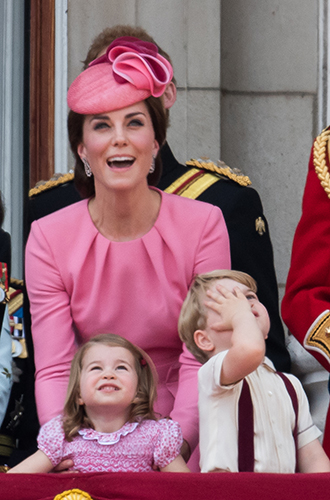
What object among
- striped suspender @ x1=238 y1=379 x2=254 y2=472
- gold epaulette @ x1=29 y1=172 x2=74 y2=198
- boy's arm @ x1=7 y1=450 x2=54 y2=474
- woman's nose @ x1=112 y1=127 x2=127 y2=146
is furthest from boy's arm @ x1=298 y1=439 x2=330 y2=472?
gold epaulette @ x1=29 y1=172 x2=74 y2=198

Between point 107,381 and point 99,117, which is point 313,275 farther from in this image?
point 99,117

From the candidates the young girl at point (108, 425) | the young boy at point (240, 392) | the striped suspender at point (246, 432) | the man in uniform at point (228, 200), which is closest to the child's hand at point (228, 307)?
the young boy at point (240, 392)

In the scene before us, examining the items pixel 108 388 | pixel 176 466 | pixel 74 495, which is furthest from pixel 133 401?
pixel 74 495

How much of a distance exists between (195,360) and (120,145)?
62cm

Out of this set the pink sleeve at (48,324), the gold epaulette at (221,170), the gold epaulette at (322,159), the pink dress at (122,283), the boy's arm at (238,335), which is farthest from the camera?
the gold epaulette at (221,170)

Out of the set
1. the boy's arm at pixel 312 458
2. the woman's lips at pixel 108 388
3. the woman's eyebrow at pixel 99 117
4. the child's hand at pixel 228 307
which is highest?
the woman's eyebrow at pixel 99 117

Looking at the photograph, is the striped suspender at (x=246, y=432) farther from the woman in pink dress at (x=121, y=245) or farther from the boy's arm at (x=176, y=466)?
the woman in pink dress at (x=121, y=245)

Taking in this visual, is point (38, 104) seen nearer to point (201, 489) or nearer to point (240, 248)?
point (240, 248)

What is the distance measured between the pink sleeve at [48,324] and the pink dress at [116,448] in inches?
→ 9.6

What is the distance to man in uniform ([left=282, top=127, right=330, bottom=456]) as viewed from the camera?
271cm

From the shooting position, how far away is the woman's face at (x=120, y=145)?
9.69ft

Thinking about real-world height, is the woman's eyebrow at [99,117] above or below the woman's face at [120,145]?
above

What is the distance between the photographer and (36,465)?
2.59 metres

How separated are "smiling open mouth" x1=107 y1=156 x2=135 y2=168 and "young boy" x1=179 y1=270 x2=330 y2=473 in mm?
457
